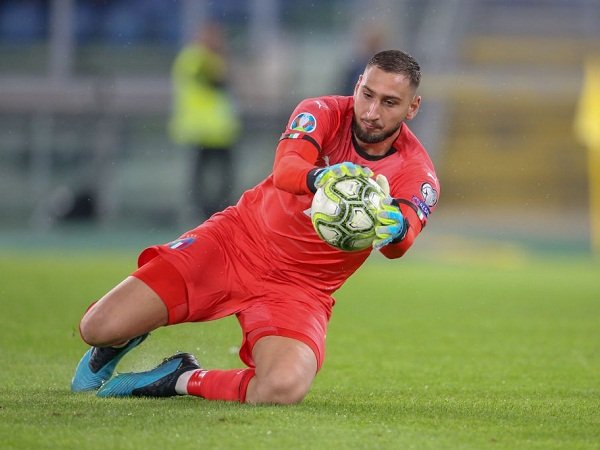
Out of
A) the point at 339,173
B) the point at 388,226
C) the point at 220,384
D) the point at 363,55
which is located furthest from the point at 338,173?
the point at 363,55

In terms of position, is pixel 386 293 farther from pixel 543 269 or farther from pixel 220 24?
pixel 220 24

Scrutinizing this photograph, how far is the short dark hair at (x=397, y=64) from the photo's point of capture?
5.77 metres

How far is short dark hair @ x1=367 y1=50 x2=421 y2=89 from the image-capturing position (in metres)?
5.77

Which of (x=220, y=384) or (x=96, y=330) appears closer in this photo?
(x=220, y=384)

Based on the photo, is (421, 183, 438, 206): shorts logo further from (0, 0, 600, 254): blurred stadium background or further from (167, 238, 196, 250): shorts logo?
(0, 0, 600, 254): blurred stadium background

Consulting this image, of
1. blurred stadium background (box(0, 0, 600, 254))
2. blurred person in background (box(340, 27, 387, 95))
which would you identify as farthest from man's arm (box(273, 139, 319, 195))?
blurred stadium background (box(0, 0, 600, 254))

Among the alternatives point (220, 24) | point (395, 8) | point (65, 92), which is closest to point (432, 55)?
point (395, 8)

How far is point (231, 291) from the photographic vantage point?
5.91m

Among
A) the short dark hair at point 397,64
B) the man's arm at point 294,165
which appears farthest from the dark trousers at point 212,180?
the man's arm at point 294,165

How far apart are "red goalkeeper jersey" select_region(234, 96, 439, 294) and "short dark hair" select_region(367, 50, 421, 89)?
11.4 inches

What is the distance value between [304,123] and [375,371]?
172cm

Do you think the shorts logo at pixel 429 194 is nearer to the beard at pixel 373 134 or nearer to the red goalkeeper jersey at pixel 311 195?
the red goalkeeper jersey at pixel 311 195

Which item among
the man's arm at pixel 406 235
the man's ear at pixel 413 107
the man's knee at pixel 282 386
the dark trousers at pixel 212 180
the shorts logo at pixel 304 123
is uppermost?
the man's ear at pixel 413 107

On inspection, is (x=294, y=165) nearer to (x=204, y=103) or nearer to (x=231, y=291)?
(x=231, y=291)
